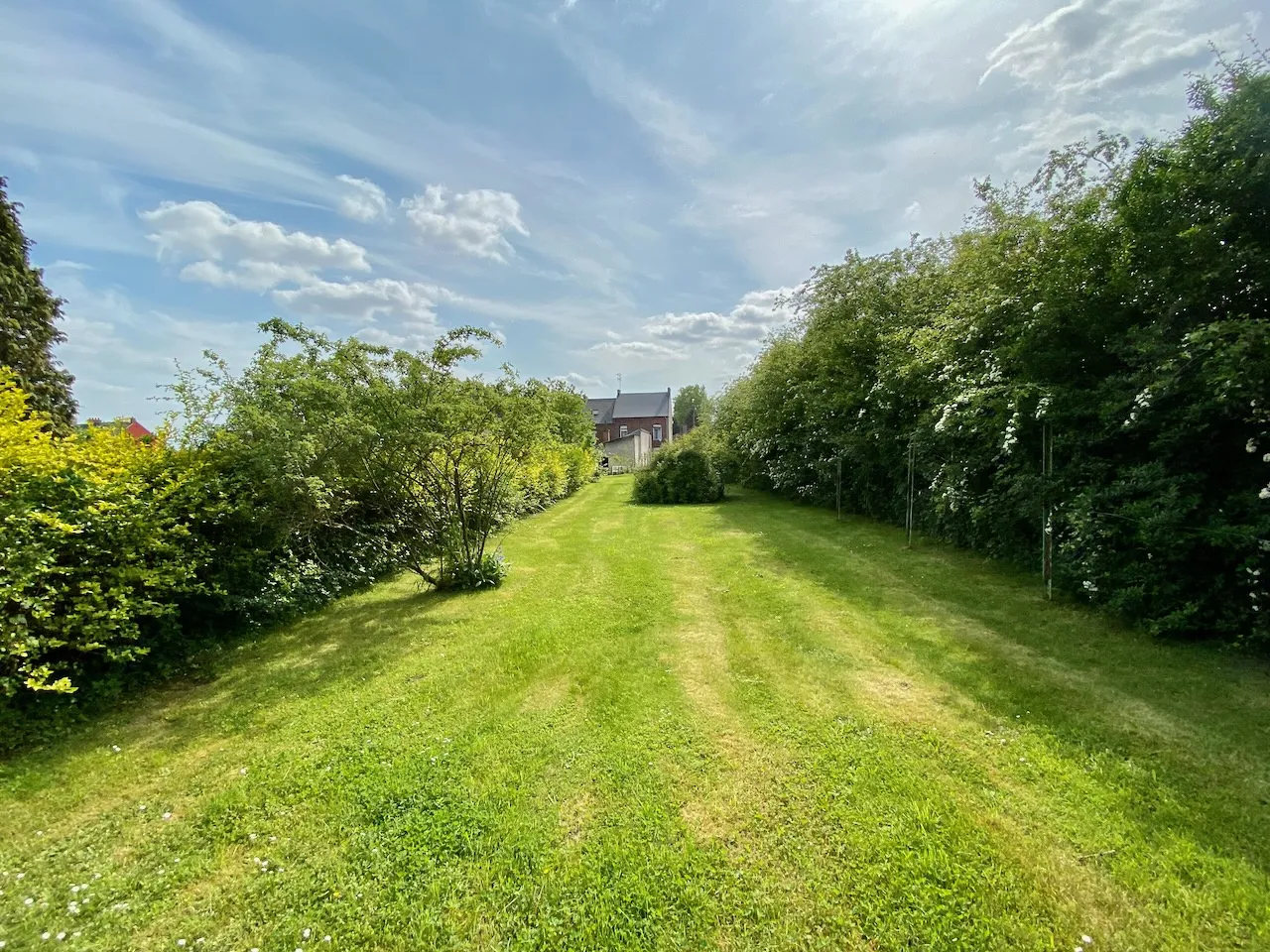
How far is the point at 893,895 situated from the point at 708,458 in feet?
46.8

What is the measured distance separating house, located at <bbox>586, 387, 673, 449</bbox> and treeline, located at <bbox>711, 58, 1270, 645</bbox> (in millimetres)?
39146

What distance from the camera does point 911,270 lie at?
1179 cm

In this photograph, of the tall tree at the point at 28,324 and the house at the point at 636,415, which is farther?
the house at the point at 636,415

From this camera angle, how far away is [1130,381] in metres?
4.79

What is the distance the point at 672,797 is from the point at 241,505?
4.56 metres

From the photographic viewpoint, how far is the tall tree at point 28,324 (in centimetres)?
923

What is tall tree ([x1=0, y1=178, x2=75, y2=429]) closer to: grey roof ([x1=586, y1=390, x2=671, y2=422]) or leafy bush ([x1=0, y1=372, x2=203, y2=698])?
leafy bush ([x1=0, y1=372, x2=203, y2=698])

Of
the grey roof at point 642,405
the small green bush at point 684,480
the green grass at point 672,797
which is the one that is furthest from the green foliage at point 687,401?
the green grass at point 672,797

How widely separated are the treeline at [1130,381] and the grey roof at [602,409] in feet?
129

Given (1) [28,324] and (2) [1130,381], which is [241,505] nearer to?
(2) [1130,381]

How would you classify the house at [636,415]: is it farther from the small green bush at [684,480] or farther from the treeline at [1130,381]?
the treeline at [1130,381]

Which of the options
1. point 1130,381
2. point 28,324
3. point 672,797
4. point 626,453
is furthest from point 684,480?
point 626,453

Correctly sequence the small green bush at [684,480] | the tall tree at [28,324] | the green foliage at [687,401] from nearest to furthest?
the tall tree at [28,324]
the small green bush at [684,480]
the green foliage at [687,401]

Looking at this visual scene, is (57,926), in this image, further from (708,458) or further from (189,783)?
(708,458)
